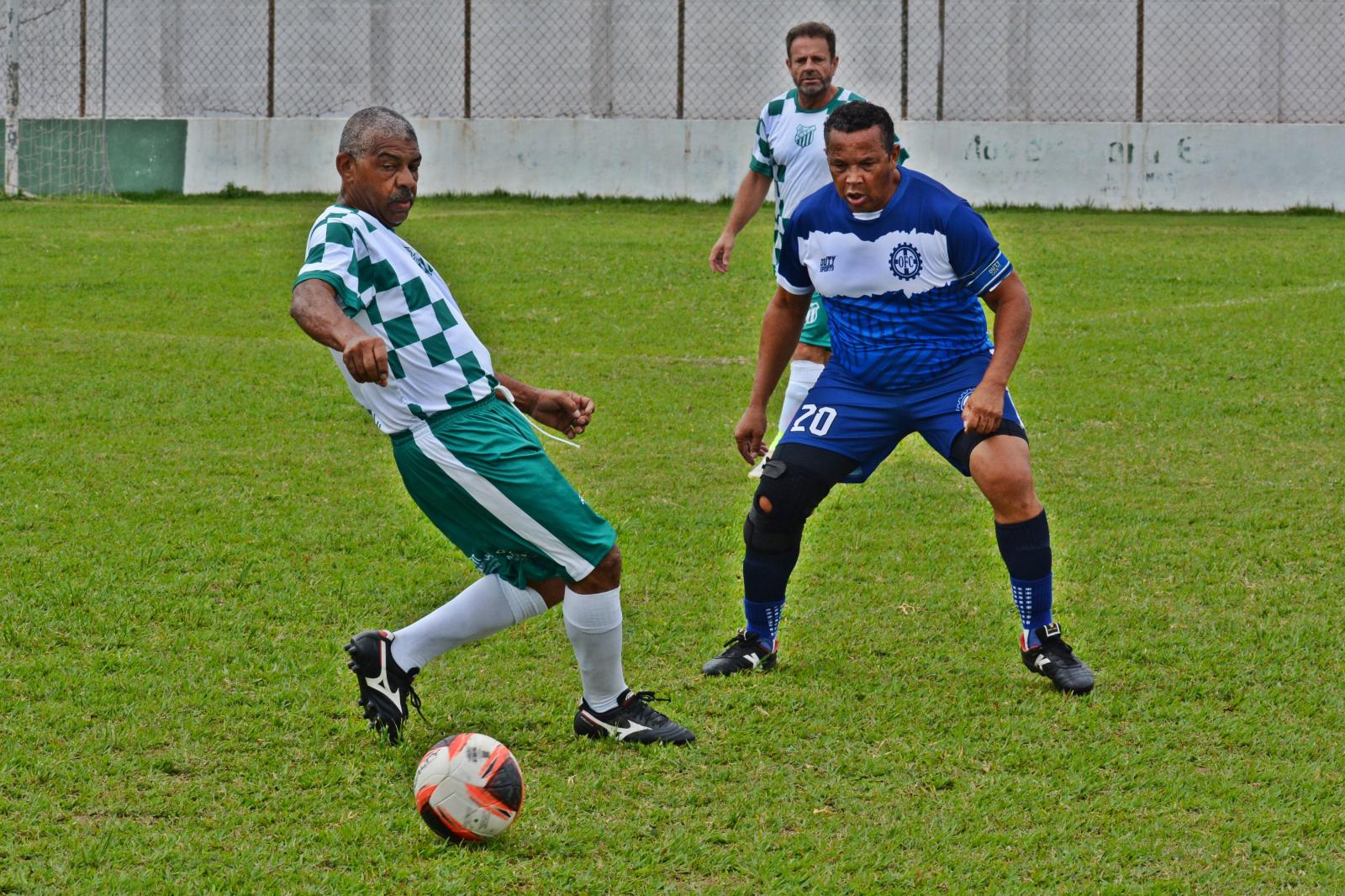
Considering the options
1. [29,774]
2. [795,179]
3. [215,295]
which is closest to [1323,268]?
[795,179]

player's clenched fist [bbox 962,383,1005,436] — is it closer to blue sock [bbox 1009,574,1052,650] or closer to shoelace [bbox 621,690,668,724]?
blue sock [bbox 1009,574,1052,650]

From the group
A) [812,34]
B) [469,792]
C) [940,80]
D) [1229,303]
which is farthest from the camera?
[940,80]

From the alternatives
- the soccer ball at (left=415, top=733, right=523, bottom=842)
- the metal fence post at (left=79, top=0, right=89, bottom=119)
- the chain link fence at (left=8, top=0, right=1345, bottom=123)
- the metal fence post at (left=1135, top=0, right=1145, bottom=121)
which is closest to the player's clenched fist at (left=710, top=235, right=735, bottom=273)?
the soccer ball at (left=415, top=733, right=523, bottom=842)

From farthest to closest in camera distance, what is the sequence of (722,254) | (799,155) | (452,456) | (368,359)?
(722,254) < (799,155) < (452,456) < (368,359)

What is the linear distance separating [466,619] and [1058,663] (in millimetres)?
1837

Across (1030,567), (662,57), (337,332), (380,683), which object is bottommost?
(380,683)

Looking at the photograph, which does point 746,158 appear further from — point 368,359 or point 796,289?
point 368,359

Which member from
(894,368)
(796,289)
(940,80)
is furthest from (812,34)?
(940,80)

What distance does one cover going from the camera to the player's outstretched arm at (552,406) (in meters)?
4.44

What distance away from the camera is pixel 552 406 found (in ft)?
14.6

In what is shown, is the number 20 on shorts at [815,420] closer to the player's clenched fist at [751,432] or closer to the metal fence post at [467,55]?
the player's clenched fist at [751,432]

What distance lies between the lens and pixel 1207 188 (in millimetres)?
18562

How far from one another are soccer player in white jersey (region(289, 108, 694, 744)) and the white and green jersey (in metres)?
3.76

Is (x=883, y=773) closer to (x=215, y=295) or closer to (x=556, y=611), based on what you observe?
(x=556, y=611)
